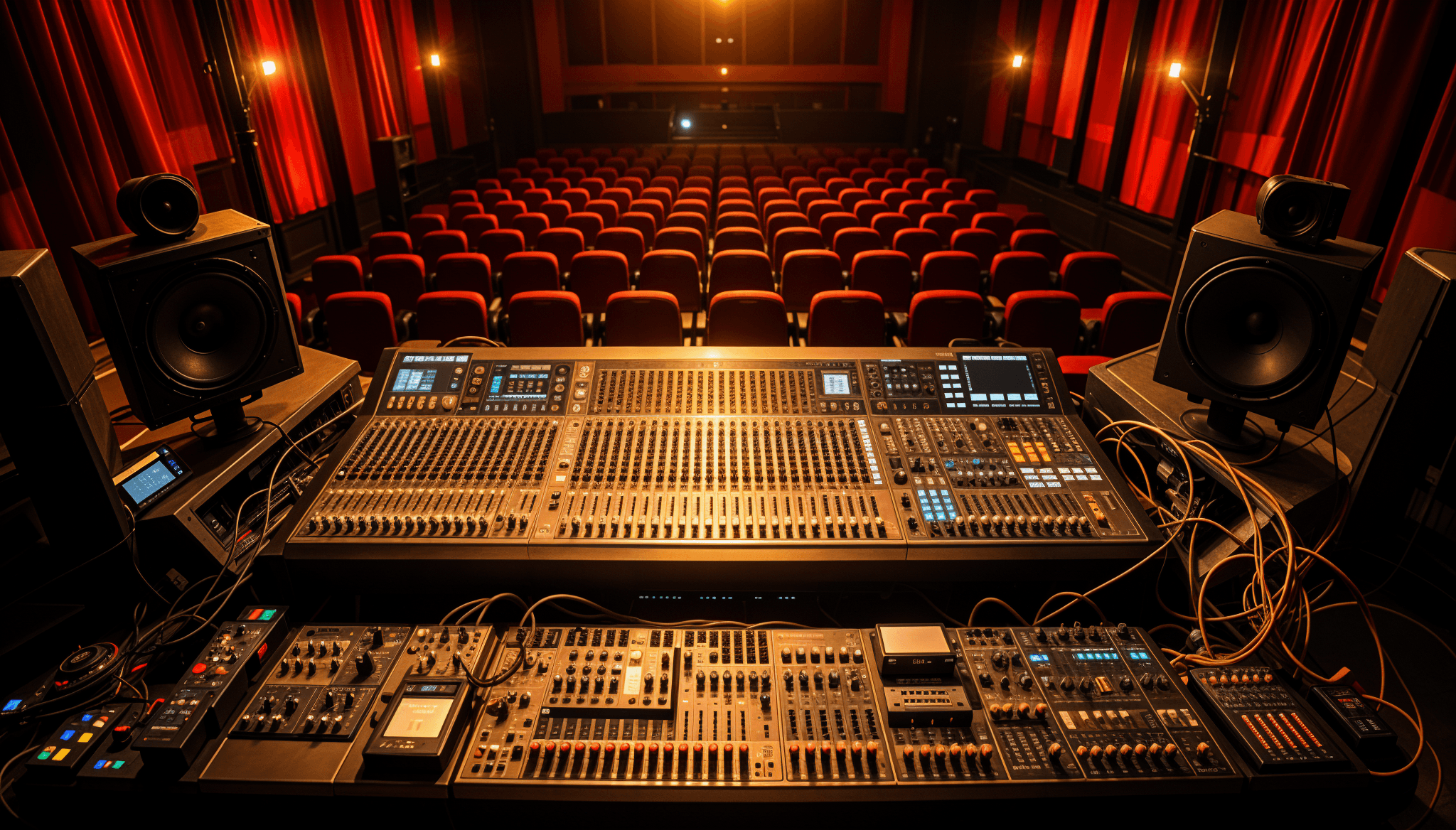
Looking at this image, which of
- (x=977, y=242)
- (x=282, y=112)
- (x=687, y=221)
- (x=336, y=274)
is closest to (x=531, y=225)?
(x=687, y=221)

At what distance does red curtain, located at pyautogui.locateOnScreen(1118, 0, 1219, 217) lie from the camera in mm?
7207

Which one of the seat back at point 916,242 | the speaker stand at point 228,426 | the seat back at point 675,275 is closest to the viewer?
the speaker stand at point 228,426

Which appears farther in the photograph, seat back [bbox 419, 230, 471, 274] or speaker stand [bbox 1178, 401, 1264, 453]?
seat back [bbox 419, 230, 471, 274]

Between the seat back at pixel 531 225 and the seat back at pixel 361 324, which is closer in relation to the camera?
the seat back at pixel 361 324

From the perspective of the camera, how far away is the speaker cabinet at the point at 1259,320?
64.1 inches

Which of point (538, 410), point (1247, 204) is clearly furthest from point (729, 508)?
point (1247, 204)

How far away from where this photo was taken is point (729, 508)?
1.68m

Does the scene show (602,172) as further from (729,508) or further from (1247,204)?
(729,508)

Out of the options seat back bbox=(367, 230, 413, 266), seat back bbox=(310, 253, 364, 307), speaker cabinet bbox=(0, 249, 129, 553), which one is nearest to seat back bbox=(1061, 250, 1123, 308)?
seat back bbox=(310, 253, 364, 307)

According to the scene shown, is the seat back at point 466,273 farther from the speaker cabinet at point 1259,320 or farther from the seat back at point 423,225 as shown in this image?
the speaker cabinet at point 1259,320

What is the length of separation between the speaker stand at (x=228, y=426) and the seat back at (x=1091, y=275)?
209 inches

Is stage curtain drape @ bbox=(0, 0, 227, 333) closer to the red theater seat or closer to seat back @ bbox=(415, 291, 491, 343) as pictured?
seat back @ bbox=(415, 291, 491, 343)

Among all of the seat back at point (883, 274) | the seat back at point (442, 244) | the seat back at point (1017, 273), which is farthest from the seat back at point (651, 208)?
the seat back at point (1017, 273)

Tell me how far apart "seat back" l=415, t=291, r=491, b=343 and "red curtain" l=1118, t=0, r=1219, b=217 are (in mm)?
7144
